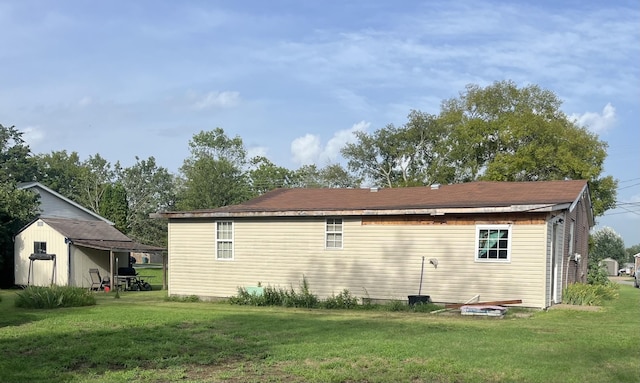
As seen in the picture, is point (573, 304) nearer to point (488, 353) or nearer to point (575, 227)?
point (575, 227)

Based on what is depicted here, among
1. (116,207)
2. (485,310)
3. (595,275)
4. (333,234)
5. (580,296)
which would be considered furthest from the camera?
(116,207)

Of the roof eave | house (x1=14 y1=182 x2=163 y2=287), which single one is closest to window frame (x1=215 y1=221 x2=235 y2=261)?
the roof eave

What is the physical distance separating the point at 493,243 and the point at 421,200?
3.56 m

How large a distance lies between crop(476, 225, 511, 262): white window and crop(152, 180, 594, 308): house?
0.03 metres

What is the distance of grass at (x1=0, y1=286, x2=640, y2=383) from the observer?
279 inches

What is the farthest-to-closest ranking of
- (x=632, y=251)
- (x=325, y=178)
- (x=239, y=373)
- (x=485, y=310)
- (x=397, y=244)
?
1. (x=632, y=251)
2. (x=325, y=178)
3. (x=397, y=244)
4. (x=485, y=310)
5. (x=239, y=373)

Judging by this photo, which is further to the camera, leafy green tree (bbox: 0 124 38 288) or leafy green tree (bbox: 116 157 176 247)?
leafy green tree (bbox: 116 157 176 247)

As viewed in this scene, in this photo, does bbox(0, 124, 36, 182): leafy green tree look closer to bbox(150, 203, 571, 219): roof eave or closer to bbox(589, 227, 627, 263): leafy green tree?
bbox(150, 203, 571, 219): roof eave

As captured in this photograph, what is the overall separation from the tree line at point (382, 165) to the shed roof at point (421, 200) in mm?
14505

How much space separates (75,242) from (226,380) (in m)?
21.4

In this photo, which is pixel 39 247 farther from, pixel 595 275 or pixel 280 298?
pixel 595 275

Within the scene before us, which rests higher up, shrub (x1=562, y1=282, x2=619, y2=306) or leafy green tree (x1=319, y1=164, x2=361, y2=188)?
leafy green tree (x1=319, y1=164, x2=361, y2=188)

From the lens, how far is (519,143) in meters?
37.0

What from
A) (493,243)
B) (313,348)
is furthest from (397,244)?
(313,348)
